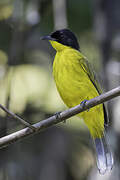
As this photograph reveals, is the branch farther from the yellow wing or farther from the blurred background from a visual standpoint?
the blurred background

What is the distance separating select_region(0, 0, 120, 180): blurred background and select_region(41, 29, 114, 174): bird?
1.71ft

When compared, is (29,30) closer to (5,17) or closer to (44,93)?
(5,17)

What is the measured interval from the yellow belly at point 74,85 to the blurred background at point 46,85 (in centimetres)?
80

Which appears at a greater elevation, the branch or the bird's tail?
the branch

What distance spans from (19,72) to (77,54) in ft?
5.54

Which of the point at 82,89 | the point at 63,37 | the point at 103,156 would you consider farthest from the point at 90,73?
the point at 103,156

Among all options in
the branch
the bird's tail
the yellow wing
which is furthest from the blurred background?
the branch

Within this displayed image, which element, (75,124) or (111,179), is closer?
(111,179)

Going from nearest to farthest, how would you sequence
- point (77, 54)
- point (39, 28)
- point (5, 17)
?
point (77, 54)
point (5, 17)
point (39, 28)

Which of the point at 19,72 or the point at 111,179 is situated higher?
the point at 19,72

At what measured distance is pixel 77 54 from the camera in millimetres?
4418

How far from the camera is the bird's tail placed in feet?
13.3

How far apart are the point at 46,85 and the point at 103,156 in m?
2.05

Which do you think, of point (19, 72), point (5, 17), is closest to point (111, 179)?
point (19, 72)
